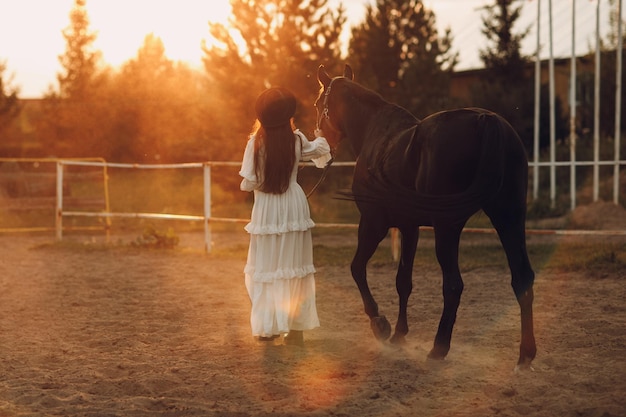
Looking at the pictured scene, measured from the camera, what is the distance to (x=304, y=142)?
5070 mm

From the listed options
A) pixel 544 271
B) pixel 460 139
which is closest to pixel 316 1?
pixel 544 271

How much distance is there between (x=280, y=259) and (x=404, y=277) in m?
0.91

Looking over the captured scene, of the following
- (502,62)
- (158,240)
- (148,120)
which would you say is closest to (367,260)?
(158,240)

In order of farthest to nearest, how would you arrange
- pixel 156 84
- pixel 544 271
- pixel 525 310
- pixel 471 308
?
pixel 156 84 < pixel 544 271 < pixel 471 308 < pixel 525 310

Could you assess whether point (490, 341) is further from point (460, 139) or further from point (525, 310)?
point (460, 139)

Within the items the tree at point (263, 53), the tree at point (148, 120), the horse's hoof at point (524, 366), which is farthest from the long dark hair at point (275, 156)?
the tree at point (148, 120)

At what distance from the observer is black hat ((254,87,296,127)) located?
4.87 m

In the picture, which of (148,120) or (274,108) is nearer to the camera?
(274,108)

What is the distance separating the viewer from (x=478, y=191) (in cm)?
434

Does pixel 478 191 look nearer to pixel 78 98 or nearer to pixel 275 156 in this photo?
pixel 275 156

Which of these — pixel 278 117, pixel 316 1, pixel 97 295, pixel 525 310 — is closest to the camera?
pixel 525 310

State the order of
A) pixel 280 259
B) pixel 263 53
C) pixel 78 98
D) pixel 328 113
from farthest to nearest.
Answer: pixel 78 98 → pixel 263 53 → pixel 328 113 → pixel 280 259

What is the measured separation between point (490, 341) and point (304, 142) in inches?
70.5

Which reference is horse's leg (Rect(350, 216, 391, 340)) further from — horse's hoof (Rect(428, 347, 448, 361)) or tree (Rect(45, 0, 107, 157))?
tree (Rect(45, 0, 107, 157))
